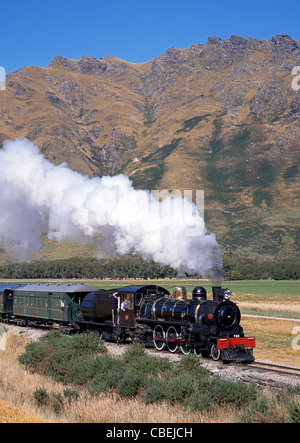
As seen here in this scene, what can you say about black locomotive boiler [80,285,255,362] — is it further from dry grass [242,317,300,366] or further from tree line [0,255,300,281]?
tree line [0,255,300,281]

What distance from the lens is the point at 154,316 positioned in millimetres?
28703

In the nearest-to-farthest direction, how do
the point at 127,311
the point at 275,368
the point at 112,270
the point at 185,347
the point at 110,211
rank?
the point at 275,368, the point at 185,347, the point at 127,311, the point at 110,211, the point at 112,270

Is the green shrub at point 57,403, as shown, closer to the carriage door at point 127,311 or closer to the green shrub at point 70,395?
the green shrub at point 70,395

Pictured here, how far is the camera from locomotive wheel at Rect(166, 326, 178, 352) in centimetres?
2698

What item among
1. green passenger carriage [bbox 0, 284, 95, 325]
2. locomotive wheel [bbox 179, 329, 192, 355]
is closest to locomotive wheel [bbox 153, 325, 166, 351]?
locomotive wheel [bbox 179, 329, 192, 355]

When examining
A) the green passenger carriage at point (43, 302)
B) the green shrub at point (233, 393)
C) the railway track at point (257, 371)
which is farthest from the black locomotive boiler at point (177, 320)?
the green shrub at point (233, 393)

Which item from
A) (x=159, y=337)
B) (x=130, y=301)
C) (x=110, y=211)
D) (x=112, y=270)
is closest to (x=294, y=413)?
(x=159, y=337)

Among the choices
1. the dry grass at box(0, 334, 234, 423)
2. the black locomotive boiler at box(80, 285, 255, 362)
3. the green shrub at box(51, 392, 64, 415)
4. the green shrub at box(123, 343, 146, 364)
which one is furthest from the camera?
the black locomotive boiler at box(80, 285, 255, 362)

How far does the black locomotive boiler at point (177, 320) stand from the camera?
82.4 feet

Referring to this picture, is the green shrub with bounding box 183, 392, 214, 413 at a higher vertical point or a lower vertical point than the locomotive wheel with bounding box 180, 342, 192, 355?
lower

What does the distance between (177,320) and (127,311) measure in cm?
505

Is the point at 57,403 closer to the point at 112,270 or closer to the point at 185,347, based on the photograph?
the point at 185,347

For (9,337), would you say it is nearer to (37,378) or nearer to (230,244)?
(37,378)

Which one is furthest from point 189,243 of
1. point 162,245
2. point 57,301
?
point 57,301
